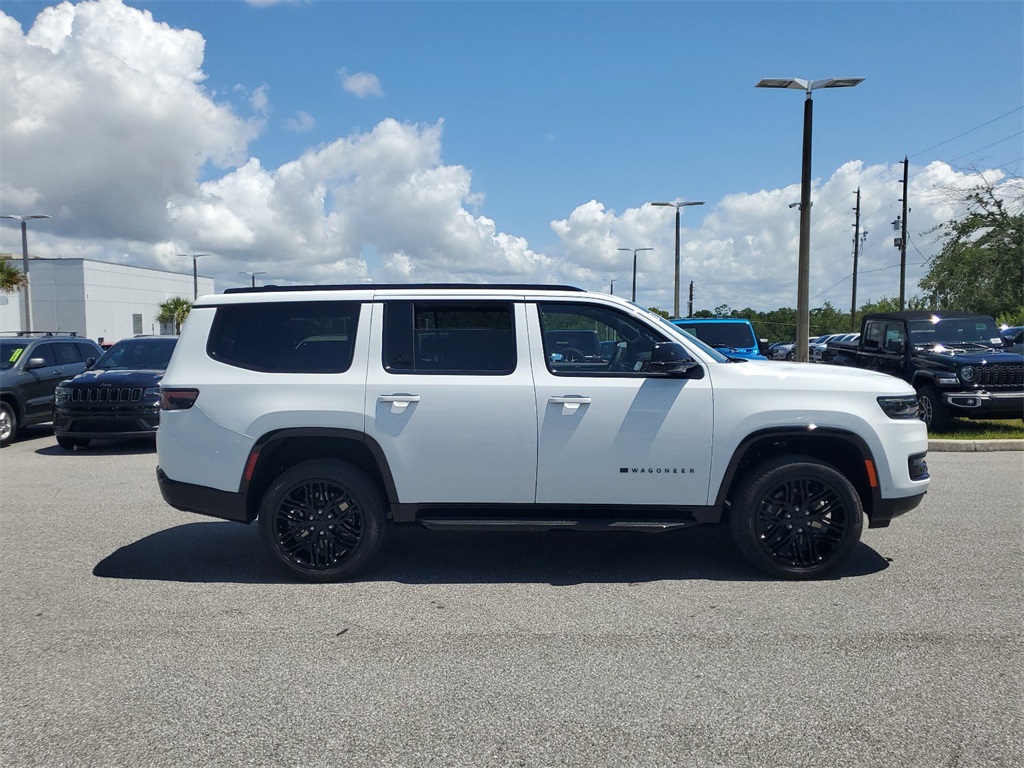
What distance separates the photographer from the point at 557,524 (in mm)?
5285

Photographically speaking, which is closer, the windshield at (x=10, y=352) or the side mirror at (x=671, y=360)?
the side mirror at (x=671, y=360)

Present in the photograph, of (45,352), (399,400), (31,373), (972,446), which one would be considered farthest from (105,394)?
(972,446)

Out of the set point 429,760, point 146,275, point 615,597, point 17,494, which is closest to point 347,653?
point 429,760

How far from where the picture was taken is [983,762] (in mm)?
3125

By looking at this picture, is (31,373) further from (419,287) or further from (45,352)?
(419,287)

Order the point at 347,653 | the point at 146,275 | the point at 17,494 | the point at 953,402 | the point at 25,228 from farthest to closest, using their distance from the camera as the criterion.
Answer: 1. the point at 146,275
2. the point at 25,228
3. the point at 953,402
4. the point at 17,494
5. the point at 347,653

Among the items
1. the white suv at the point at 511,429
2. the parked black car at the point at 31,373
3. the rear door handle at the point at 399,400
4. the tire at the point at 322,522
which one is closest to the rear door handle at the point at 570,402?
the white suv at the point at 511,429

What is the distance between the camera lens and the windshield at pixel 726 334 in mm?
15945

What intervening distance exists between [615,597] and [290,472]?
223 cm

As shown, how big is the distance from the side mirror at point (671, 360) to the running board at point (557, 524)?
3.14 feet

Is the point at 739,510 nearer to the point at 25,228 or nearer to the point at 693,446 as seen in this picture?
the point at 693,446

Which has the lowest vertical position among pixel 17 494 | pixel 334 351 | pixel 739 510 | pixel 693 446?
pixel 17 494

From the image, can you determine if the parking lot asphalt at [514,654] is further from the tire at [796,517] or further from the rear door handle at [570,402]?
the rear door handle at [570,402]

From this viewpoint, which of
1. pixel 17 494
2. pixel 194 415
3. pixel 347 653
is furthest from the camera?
pixel 17 494
